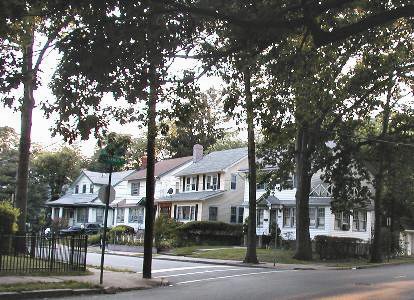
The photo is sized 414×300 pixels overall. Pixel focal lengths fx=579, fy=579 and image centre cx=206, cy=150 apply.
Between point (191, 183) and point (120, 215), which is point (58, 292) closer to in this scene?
point (191, 183)

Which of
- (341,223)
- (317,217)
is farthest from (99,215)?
(341,223)

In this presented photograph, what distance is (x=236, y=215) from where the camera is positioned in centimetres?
5303

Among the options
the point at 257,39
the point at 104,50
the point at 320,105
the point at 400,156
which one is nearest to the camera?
the point at 104,50

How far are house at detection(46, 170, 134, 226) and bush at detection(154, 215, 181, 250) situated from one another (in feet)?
82.0

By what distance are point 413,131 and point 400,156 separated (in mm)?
2127

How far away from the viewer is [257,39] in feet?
45.0

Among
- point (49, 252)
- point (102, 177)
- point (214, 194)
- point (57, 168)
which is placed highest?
point (57, 168)

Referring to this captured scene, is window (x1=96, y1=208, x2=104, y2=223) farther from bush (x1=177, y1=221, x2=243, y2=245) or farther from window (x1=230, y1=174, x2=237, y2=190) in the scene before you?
bush (x1=177, y1=221, x2=243, y2=245)

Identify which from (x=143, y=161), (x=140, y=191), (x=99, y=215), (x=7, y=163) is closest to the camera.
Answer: (x=143, y=161)

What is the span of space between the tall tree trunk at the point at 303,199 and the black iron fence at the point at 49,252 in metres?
17.1

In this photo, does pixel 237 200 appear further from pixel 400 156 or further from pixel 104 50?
pixel 104 50

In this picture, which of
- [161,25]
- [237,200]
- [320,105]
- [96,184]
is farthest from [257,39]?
[96,184]

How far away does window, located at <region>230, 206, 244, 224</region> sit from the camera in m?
52.9

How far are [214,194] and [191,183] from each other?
581 centimetres
